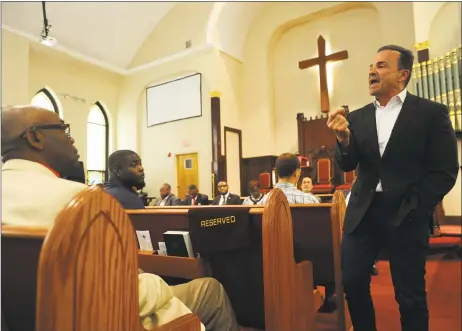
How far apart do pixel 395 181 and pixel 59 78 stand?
9.38 feet

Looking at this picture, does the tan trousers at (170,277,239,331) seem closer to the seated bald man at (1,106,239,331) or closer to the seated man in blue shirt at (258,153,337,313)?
the seated bald man at (1,106,239,331)

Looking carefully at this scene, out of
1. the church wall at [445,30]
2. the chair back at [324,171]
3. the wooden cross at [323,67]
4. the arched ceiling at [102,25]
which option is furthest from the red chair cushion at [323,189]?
the arched ceiling at [102,25]

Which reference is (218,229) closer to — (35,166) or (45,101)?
(35,166)

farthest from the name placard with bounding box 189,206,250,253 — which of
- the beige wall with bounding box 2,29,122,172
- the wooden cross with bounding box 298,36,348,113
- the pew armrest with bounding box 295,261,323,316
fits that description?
the wooden cross with bounding box 298,36,348,113

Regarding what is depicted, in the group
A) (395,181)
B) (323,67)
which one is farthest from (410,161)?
(323,67)

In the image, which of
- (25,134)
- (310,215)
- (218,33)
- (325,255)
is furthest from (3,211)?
(218,33)

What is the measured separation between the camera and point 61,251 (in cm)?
53

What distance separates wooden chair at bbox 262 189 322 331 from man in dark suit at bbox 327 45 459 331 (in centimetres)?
20

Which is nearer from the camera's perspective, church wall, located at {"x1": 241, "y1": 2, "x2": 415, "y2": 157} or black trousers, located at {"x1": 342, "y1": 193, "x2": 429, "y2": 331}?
black trousers, located at {"x1": 342, "y1": 193, "x2": 429, "y2": 331}

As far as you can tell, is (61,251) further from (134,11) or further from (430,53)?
(430,53)

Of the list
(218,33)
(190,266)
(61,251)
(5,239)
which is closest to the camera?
(61,251)

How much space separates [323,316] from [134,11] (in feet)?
16.7

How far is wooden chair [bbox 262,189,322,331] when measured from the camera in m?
1.16

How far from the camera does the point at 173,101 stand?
4.02 m
